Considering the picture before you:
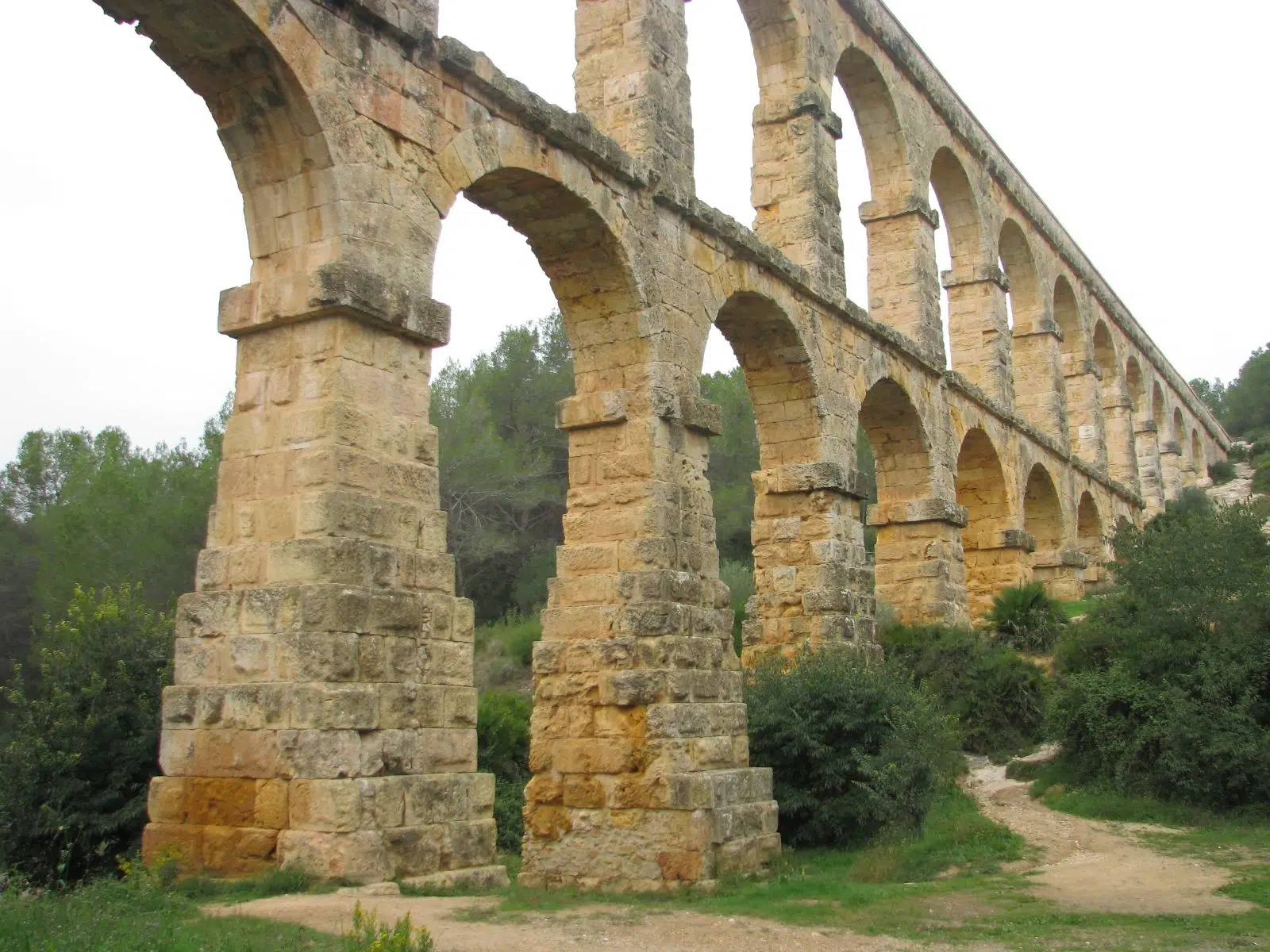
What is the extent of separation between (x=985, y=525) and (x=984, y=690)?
211 inches

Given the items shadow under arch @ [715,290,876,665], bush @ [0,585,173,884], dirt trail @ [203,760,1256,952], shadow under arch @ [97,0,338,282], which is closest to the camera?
dirt trail @ [203,760,1256,952]

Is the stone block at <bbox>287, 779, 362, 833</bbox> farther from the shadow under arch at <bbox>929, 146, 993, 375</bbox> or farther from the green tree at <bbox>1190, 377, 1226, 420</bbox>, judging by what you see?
the green tree at <bbox>1190, 377, 1226, 420</bbox>

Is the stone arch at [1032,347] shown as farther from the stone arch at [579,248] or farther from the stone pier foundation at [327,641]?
the stone pier foundation at [327,641]

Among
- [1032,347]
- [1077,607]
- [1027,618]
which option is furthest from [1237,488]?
[1027,618]

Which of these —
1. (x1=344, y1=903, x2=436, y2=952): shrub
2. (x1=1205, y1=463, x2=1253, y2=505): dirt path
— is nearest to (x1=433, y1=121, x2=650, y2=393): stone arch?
(x1=344, y1=903, x2=436, y2=952): shrub

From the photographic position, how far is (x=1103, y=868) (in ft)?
28.4

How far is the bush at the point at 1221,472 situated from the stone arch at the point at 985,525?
27354mm

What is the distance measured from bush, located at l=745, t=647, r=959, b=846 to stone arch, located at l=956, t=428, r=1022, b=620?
26.7ft

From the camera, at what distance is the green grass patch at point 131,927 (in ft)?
14.8

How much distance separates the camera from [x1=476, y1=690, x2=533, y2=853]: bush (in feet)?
36.2

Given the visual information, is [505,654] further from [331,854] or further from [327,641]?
[331,854]

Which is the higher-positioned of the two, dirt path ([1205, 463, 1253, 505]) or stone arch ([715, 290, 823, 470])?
dirt path ([1205, 463, 1253, 505])

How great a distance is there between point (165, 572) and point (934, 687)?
39.7 feet

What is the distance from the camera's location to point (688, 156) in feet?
35.1
